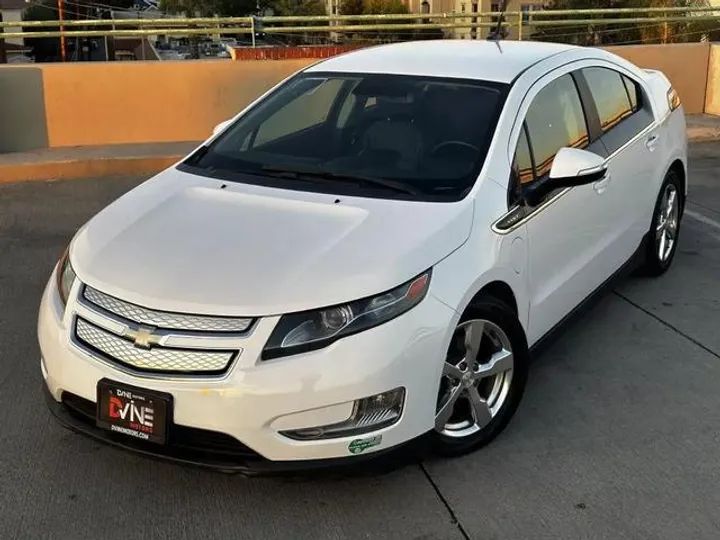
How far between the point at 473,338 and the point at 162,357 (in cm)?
123

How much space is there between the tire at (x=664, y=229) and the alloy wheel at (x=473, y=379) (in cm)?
220

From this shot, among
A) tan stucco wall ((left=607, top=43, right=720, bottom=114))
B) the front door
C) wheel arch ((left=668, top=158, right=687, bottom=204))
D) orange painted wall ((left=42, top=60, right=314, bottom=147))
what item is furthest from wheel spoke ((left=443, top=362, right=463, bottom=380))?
tan stucco wall ((left=607, top=43, right=720, bottom=114))

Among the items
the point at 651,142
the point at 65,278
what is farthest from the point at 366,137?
the point at 651,142

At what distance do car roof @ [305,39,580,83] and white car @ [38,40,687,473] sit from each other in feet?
0.07

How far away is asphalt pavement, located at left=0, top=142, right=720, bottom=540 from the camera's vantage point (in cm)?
315

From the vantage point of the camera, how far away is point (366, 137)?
4.17 metres

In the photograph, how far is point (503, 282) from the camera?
361cm

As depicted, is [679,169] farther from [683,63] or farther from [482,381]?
[683,63]

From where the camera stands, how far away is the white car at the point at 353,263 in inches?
117

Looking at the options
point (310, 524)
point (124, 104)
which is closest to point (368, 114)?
point (310, 524)

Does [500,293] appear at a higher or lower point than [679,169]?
lower

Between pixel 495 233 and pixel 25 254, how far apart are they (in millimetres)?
4140

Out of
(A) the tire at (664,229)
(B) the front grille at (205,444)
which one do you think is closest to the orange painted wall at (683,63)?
(A) the tire at (664,229)

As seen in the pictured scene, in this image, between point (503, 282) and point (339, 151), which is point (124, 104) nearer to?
point (339, 151)
